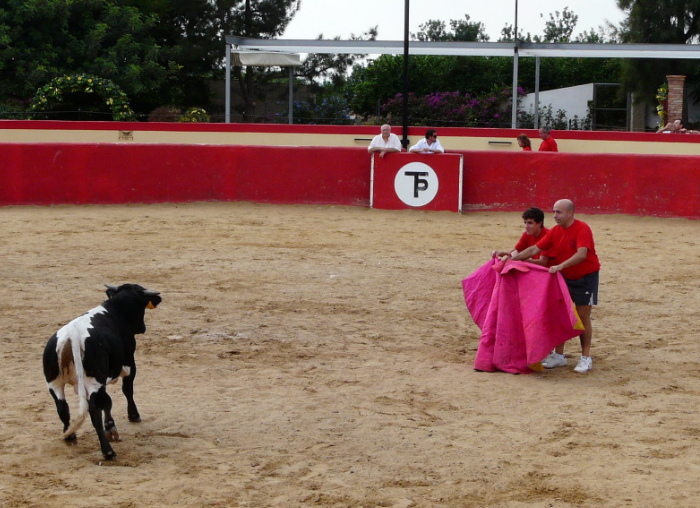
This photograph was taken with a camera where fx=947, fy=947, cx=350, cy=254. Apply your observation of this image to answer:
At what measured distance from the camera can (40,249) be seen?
12.0 metres

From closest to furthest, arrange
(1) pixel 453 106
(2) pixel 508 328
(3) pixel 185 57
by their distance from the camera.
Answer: (2) pixel 508 328
(1) pixel 453 106
(3) pixel 185 57

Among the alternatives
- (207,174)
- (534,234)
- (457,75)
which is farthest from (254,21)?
(534,234)

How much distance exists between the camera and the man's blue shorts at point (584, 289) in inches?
284

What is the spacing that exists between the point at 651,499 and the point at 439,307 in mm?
4658

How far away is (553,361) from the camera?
736 cm

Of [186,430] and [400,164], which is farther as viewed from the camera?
[400,164]

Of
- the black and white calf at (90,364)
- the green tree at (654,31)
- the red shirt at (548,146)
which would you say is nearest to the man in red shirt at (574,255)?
the black and white calf at (90,364)

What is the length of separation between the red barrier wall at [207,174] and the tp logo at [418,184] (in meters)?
0.75

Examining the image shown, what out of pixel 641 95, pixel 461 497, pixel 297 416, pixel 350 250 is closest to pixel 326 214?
pixel 350 250

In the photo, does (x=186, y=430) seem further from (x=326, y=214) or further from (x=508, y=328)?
(x=326, y=214)

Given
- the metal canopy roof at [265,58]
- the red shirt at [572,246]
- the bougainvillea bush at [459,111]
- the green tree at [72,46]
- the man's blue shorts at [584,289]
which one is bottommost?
the man's blue shorts at [584,289]

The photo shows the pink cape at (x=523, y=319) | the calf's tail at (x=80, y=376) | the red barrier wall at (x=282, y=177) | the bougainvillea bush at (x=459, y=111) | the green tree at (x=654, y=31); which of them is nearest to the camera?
the calf's tail at (x=80, y=376)

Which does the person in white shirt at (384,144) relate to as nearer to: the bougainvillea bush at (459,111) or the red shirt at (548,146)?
the red shirt at (548,146)

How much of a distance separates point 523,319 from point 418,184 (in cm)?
885
